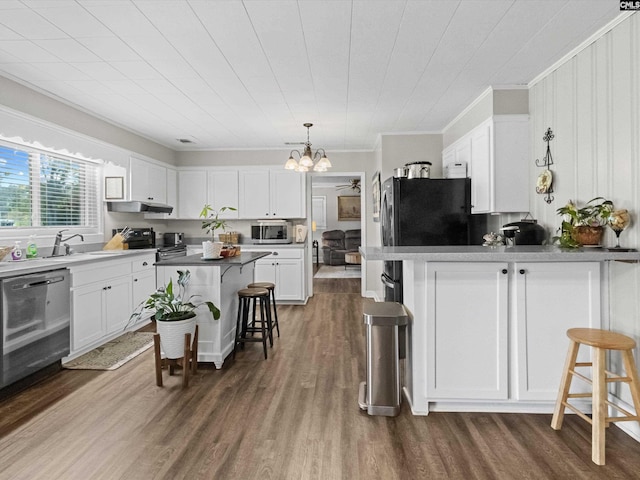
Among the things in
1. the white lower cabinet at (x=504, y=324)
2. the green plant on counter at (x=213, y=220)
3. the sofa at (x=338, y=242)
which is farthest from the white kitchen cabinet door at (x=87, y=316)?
the sofa at (x=338, y=242)

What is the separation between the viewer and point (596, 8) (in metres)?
2.16

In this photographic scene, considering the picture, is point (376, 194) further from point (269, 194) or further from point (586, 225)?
point (586, 225)

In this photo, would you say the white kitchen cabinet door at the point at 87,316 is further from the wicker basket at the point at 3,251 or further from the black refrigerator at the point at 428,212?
the black refrigerator at the point at 428,212

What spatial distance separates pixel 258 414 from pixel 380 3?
8.44ft

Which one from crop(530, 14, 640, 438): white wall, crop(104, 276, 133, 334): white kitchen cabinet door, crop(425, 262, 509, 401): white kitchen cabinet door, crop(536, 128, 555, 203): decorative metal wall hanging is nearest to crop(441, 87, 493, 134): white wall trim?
crop(530, 14, 640, 438): white wall

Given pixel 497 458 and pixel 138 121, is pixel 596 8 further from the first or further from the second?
pixel 138 121

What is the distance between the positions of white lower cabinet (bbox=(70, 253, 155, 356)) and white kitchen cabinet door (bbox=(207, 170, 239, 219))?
1.76 m

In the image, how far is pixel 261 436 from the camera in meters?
2.11

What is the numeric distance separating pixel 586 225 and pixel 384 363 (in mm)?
1554

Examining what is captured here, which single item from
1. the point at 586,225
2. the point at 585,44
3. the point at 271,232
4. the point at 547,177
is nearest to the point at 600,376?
the point at 586,225

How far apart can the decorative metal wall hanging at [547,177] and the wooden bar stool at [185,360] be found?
3016mm

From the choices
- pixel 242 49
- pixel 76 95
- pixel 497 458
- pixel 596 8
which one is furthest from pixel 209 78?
pixel 497 458

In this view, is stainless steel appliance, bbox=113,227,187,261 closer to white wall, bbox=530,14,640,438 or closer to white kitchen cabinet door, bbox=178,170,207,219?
white kitchen cabinet door, bbox=178,170,207,219

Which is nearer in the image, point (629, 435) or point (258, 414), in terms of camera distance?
point (629, 435)
